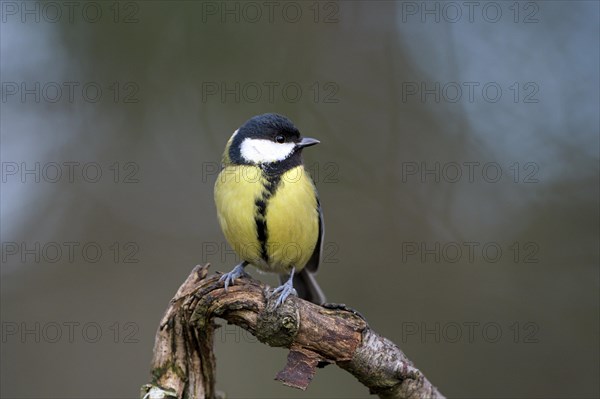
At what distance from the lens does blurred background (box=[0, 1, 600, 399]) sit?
5.40 metres

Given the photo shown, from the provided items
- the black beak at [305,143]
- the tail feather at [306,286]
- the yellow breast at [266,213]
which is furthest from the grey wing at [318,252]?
the black beak at [305,143]

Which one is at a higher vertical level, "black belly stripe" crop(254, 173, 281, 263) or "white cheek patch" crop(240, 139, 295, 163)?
"white cheek patch" crop(240, 139, 295, 163)

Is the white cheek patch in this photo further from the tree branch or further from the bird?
the tree branch

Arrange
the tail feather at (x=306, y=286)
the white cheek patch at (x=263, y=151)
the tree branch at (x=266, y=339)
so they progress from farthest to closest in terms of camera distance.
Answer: the tail feather at (x=306, y=286), the white cheek patch at (x=263, y=151), the tree branch at (x=266, y=339)

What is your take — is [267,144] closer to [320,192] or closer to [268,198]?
[268,198]

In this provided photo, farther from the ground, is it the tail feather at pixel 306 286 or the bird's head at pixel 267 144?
the bird's head at pixel 267 144

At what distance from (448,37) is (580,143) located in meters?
1.69

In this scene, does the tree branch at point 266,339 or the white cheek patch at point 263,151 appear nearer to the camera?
the tree branch at point 266,339

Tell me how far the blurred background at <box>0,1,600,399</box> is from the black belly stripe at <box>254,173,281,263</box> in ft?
7.72

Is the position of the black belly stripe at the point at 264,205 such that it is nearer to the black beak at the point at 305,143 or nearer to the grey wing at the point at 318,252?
the black beak at the point at 305,143

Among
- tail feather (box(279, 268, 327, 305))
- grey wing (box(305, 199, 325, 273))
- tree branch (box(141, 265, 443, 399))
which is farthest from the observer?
tail feather (box(279, 268, 327, 305))

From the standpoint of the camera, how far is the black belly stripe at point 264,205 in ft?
10.6

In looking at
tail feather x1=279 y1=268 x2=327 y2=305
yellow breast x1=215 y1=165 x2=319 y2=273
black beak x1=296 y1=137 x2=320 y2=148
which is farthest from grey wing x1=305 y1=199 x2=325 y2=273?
black beak x1=296 y1=137 x2=320 y2=148

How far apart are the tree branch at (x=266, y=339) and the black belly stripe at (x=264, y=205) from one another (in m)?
0.39
